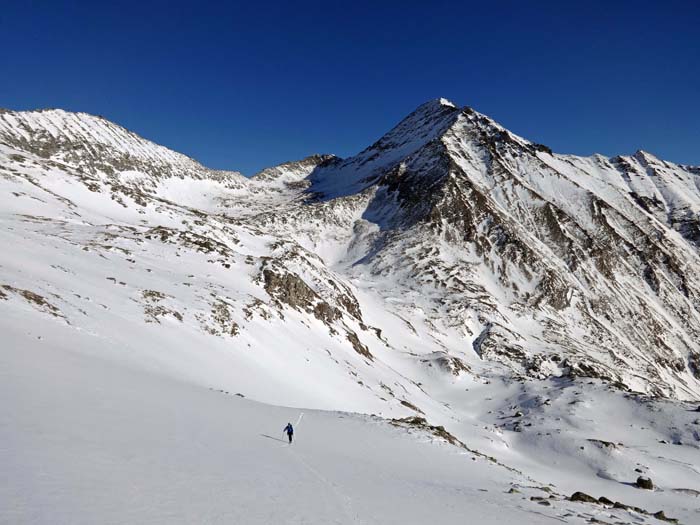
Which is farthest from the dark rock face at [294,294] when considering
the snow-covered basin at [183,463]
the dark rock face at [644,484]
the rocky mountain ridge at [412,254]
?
the dark rock face at [644,484]

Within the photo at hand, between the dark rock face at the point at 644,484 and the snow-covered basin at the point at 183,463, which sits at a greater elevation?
the dark rock face at the point at 644,484

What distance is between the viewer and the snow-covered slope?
108 feet

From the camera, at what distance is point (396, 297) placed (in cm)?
10919

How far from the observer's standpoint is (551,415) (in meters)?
57.4

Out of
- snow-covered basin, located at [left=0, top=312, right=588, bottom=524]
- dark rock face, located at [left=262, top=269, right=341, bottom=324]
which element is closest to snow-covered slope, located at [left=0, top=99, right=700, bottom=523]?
dark rock face, located at [left=262, top=269, right=341, bottom=324]

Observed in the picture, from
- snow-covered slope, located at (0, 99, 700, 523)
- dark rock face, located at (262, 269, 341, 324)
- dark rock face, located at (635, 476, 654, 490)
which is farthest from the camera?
dark rock face, located at (262, 269, 341, 324)

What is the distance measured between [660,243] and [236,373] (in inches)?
7170

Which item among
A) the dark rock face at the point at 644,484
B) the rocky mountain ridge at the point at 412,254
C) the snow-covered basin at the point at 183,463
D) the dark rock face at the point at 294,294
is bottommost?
the snow-covered basin at the point at 183,463

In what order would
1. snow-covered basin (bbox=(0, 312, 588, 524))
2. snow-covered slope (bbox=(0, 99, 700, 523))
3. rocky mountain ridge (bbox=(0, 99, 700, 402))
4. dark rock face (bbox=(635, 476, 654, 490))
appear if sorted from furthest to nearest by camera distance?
1. rocky mountain ridge (bbox=(0, 99, 700, 402))
2. dark rock face (bbox=(635, 476, 654, 490))
3. snow-covered slope (bbox=(0, 99, 700, 523))
4. snow-covered basin (bbox=(0, 312, 588, 524))

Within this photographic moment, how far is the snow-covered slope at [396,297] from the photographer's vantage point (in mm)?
32812

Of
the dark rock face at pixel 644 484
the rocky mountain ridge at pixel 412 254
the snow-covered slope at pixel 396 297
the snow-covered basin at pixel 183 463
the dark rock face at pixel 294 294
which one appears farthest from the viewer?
the dark rock face at pixel 294 294

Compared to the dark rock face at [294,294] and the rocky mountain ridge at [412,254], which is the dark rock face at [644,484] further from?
the dark rock face at [294,294]

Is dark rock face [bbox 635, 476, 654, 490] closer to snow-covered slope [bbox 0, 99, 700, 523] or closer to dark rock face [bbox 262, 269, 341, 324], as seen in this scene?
snow-covered slope [bbox 0, 99, 700, 523]

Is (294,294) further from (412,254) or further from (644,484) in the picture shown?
(412,254)
